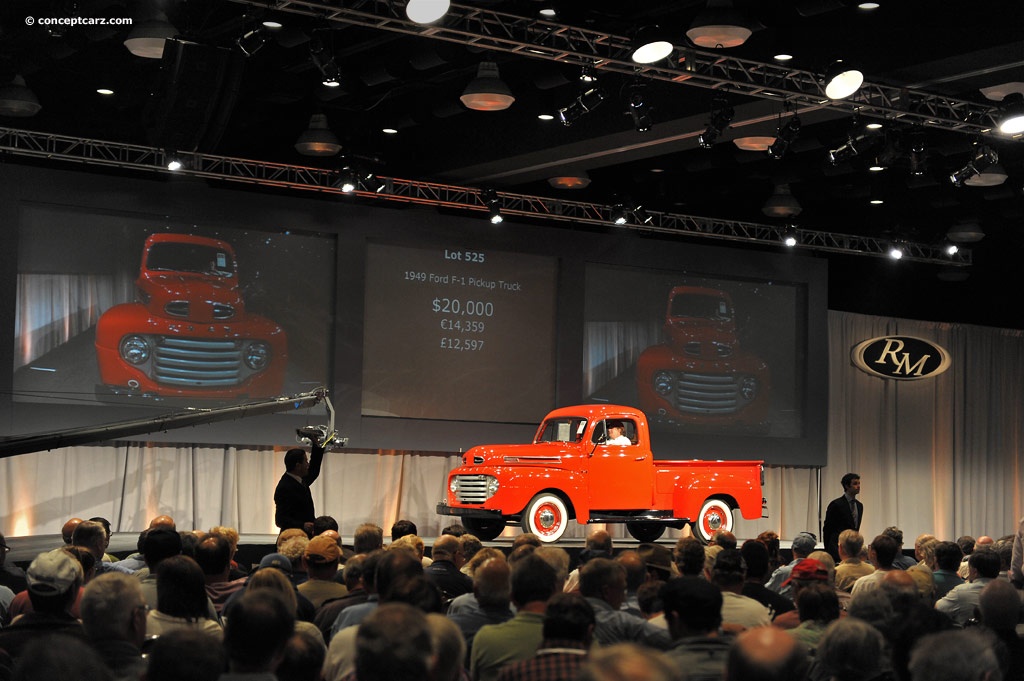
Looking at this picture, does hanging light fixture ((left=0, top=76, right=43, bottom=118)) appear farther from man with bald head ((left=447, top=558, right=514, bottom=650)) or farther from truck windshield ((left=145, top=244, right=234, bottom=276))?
man with bald head ((left=447, top=558, right=514, bottom=650))

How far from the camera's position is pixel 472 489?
46.3 feet

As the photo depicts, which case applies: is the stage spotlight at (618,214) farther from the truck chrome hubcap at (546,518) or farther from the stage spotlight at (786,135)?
the truck chrome hubcap at (546,518)

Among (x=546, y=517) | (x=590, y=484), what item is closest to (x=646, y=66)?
(x=590, y=484)

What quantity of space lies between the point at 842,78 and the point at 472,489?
600 cm

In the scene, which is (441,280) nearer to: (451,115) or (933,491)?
(451,115)

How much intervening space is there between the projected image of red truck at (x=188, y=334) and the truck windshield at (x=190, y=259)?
0.01 metres

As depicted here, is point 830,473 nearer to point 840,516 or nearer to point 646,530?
point 646,530

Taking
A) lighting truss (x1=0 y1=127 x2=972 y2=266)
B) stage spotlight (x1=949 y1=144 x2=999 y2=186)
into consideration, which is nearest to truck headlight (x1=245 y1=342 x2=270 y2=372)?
lighting truss (x1=0 y1=127 x2=972 y2=266)

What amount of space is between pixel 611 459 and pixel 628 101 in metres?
4.41

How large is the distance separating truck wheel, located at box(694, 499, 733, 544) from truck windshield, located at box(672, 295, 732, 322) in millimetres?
3678

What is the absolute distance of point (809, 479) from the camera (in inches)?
794

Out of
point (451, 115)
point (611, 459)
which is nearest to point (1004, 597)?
point (611, 459)

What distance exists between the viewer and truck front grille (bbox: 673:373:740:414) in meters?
17.8

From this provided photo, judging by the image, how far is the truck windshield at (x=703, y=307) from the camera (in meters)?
18.1
